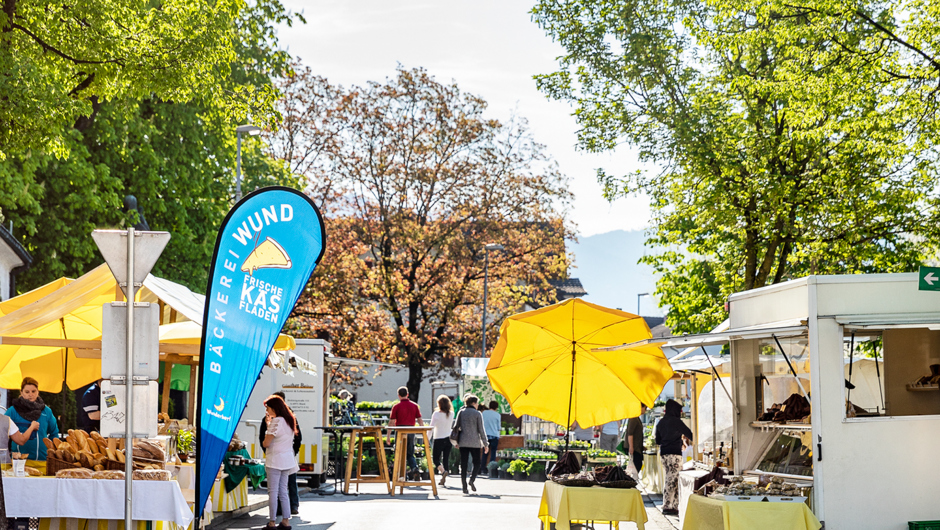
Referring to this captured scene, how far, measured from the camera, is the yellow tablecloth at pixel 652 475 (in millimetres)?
20375

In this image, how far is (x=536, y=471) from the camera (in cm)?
2450

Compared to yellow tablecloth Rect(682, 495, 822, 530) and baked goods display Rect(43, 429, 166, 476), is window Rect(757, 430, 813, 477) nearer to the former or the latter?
yellow tablecloth Rect(682, 495, 822, 530)

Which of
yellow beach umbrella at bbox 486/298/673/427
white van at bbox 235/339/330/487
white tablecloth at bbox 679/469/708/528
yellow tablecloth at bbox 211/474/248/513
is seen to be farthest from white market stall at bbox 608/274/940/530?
white van at bbox 235/339/330/487

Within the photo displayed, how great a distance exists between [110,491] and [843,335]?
6985 mm

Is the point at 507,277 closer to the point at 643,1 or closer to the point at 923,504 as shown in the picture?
the point at 643,1

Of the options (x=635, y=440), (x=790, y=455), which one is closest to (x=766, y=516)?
(x=790, y=455)

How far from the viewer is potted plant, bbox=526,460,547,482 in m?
24.4

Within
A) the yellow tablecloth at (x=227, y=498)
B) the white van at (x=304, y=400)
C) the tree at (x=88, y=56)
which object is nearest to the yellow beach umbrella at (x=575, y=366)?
the yellow tablecloth at (x=227, y=498)

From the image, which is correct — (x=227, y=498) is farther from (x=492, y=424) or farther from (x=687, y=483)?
(x=492, y=424)

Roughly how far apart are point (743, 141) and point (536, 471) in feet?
30.0

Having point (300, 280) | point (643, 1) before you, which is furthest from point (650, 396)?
point (643, 1)

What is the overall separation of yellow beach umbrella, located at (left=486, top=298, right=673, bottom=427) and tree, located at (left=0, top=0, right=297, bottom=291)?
1196 centimetres

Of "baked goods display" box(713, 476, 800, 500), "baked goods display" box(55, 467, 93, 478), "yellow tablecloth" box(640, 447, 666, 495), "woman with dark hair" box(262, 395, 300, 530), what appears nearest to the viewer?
"baked goods display" box(713, 476, 800, 500)

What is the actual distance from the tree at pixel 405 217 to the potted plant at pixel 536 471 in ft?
45.9
